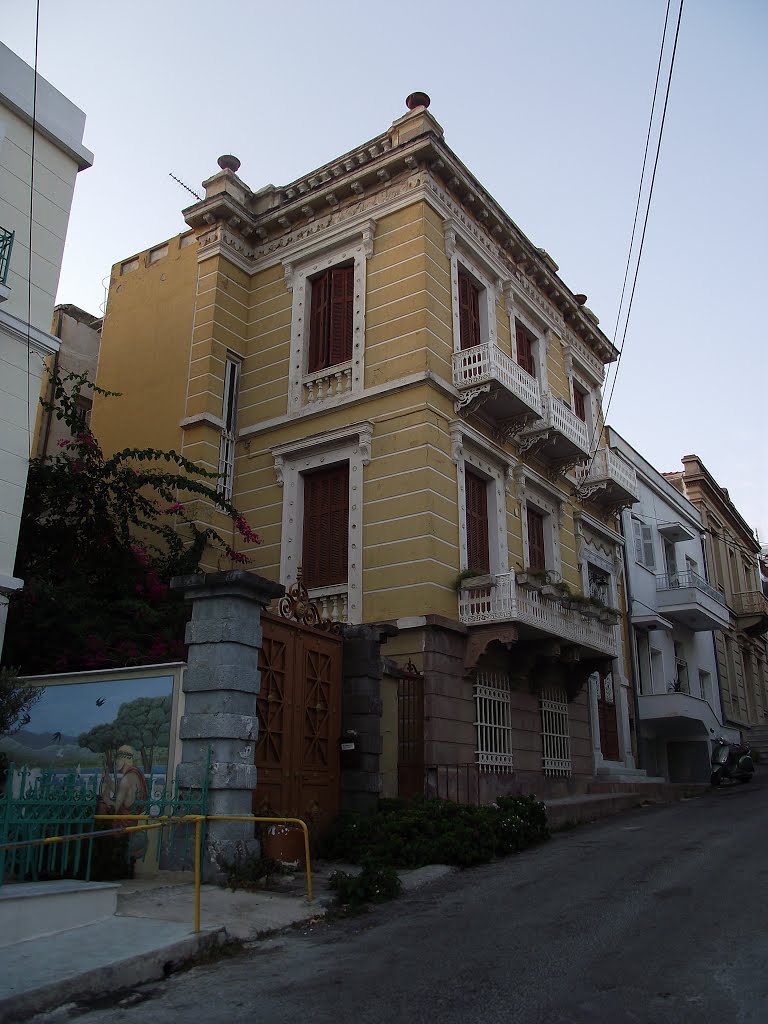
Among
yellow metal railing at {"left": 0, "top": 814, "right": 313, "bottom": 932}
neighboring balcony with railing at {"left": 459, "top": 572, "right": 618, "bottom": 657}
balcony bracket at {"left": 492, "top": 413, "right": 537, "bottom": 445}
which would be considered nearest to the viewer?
yellow metal railing at {"left": 0, "top": 814, "right": 313, "bottom": 932}

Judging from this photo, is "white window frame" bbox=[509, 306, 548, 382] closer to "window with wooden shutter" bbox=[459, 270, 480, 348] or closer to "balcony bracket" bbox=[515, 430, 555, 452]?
"window with wooden shutter" bbox=[459, 270, 480, 348]

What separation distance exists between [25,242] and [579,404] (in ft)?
49.0

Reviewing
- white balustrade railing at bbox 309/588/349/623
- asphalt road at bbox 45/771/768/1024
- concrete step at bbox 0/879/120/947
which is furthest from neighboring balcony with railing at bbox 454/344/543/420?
concrete step at bbox 0/879/120/947

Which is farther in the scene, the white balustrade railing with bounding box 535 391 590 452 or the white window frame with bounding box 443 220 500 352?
the white balustrade railing with bounding box 535 391 590 452

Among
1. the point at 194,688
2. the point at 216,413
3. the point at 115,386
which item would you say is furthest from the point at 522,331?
the point at 194,688

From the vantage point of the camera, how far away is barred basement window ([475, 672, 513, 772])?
49.9ft

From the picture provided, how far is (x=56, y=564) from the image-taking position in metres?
14.7

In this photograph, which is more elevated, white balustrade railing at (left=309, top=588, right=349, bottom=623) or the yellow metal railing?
white balustrade railing at (left=309, top=588, right=349, bottom=623)

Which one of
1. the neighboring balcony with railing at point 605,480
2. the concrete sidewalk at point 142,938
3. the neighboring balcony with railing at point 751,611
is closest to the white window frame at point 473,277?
the neighboring balcony with railing at point 605,480

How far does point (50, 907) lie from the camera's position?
6539mm

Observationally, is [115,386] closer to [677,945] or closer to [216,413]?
[216,413]

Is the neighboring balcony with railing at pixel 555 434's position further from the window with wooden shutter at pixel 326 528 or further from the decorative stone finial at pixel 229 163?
the decorative stone finial at pixel 229 163

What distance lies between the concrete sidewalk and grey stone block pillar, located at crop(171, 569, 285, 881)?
1.83ft

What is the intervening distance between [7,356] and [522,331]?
11892 mm
